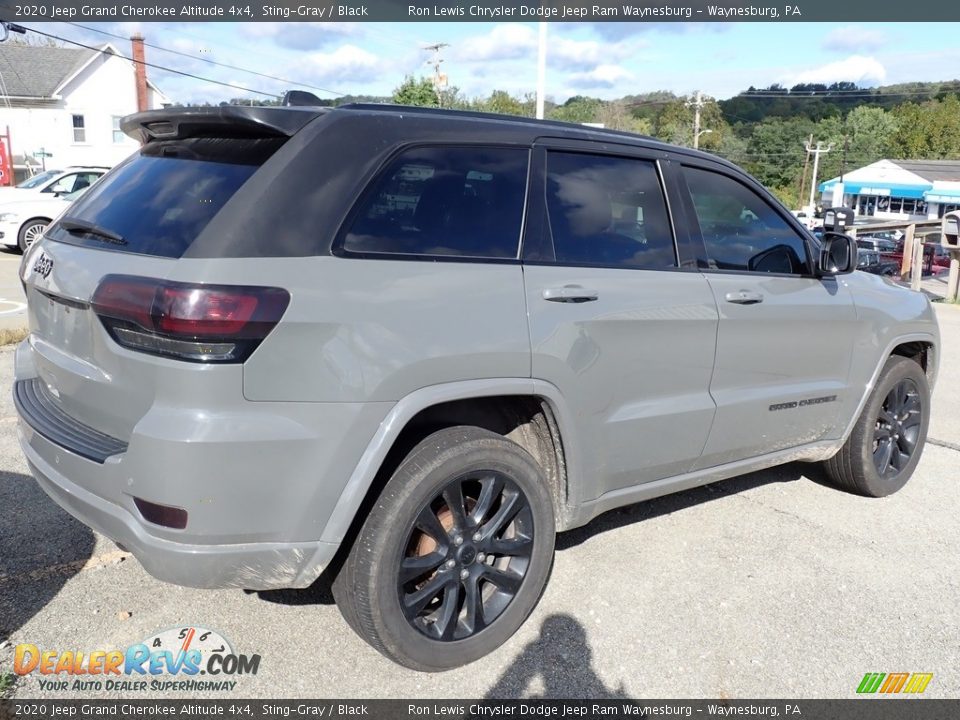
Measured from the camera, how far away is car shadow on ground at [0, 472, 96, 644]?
3271mm

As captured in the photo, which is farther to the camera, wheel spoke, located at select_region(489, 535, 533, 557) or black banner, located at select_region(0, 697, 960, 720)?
wheel spoke, located at select_region(489, 535, 533, 557)

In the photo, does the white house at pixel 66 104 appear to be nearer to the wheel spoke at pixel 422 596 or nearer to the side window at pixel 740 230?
the side window at pixel 740 230

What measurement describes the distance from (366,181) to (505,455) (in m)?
1.09

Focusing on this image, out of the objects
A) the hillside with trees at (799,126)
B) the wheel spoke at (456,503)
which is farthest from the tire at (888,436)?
the hillside with trees at (799,126)

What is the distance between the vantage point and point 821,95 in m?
109

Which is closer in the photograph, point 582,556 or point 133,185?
point 133,185

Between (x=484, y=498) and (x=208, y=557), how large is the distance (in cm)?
98

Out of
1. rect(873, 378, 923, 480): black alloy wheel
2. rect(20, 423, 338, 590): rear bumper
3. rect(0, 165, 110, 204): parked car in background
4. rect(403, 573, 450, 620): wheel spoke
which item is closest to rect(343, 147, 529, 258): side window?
rect(20, 423, 338, 590): rear bumper

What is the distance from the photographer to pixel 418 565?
2883 mm

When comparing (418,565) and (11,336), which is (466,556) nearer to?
(418,565)

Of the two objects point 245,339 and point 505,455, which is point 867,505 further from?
point 245,339

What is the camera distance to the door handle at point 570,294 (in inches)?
122

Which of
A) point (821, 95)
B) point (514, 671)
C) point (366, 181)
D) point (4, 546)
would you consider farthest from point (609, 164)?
point (821, 95)

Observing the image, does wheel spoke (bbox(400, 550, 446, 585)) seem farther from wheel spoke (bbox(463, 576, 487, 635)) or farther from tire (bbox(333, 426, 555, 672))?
wheel spoke (bbox(463, 576, 487, 635))
